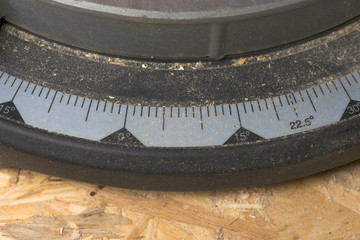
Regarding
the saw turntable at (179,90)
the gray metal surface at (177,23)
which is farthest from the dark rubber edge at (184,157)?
the gray metal surface at (177,23)

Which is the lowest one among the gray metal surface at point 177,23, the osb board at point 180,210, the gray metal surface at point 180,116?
the osb board at point 180,210

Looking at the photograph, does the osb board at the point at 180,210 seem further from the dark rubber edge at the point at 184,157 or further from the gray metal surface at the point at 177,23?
the gray metal surface at the point at 177,23

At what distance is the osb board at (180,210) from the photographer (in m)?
0.82

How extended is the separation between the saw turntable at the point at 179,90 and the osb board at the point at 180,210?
0.05 meters

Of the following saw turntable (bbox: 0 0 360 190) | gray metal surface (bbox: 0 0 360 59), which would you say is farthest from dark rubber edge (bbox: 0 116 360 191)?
gray metal surface (bbox: 0 0 360 59)

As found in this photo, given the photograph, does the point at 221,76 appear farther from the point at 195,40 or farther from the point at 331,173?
the point at 331,173

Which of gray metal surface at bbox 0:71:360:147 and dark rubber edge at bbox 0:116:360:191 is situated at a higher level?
gray metal surface at bbox 0:71:360:147

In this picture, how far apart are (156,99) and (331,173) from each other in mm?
318

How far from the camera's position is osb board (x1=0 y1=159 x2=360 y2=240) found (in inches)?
32.5

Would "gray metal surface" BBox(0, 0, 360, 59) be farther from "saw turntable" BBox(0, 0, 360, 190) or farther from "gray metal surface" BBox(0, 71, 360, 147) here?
"gray metal surface" BBox(0, 71, 360, 147)

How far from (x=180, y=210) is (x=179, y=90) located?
19 centimetres

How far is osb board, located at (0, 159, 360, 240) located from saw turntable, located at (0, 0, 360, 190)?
5cm

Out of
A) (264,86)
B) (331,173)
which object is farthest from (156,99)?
(331,173)

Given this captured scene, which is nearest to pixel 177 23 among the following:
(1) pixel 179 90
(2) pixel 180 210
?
(1) pixel 179 90
